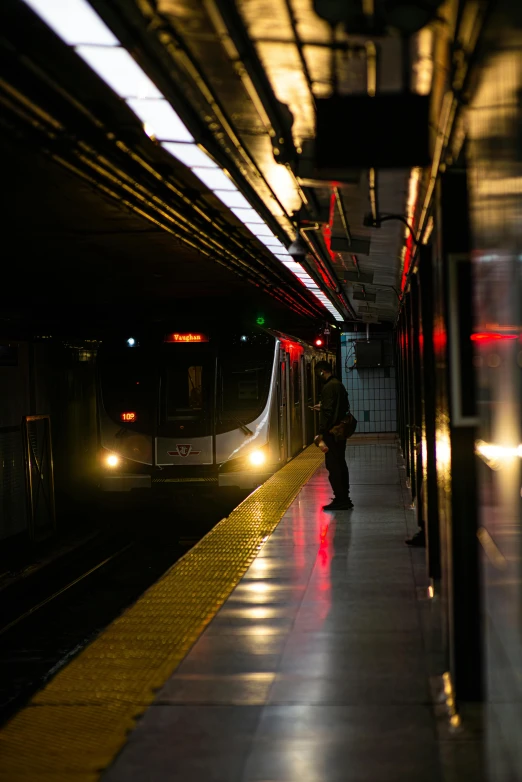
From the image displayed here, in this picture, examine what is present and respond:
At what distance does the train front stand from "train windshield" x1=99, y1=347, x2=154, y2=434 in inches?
0.5

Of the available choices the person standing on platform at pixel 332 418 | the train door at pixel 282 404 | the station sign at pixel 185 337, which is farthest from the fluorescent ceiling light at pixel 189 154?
the train door at pixel 282 404

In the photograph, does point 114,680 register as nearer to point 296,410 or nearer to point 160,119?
point 160,119

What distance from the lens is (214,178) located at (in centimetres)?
765

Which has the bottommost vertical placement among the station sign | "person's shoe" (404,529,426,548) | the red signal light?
"person's shoe" (404,529,426,548)

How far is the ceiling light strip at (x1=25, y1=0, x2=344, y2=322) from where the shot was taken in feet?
14.2

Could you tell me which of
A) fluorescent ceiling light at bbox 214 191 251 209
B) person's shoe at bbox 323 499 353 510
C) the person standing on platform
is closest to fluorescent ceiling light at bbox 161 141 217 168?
fluorescent ceiling light at bbox 214 191 251 209

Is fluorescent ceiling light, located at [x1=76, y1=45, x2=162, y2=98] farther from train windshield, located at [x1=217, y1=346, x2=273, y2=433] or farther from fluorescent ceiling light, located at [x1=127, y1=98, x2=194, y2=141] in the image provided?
train windshield, located at [x1=217, y1=346, x2=273, y2=433]

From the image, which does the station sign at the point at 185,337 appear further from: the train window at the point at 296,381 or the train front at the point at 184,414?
the train window at the point at 296,381

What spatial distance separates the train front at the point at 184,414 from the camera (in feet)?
42.7

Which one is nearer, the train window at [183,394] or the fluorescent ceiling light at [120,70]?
the fluorescent ceiling light at [120,70]

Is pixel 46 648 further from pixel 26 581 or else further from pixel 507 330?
pixel 507 330

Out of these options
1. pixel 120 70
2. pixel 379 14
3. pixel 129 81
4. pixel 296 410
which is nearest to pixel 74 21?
pixel 120 70

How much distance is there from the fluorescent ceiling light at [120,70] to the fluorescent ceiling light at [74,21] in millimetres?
109

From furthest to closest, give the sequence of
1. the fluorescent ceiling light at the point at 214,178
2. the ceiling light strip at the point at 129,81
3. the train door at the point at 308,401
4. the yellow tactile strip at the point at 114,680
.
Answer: the train door at the point at 308,401
the fluorescent ceiling light at the point at 214,178
the ceiling light strip at the point at 129,81
the yellow tactile strip at the point at 114,680
